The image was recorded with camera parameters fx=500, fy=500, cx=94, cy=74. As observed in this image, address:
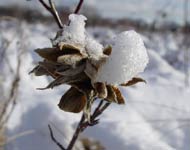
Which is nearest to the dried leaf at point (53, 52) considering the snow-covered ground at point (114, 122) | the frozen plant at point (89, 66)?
the frozen plant at point (89, 66)

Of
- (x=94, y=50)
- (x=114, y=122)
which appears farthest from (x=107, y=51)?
(x=114, y=122)

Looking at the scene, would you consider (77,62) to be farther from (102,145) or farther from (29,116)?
(29,116)

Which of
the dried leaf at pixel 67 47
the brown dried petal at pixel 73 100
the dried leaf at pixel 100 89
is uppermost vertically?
the dried leaf at pixel 67 47

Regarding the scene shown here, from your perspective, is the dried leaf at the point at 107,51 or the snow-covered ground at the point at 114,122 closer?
the dried leaf at the point at 107,51

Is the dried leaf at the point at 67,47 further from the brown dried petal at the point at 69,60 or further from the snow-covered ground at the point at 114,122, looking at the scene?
the snow-covered ground at the point at 114,122

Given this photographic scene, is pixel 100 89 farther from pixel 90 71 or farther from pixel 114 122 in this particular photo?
pixel 114 122

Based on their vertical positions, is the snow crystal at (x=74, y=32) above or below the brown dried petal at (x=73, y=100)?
above

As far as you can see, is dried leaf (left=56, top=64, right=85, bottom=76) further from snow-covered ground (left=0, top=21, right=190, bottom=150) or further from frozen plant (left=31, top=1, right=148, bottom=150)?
snow-covered ground (left=0, top=21, right=190, bottom=150)
